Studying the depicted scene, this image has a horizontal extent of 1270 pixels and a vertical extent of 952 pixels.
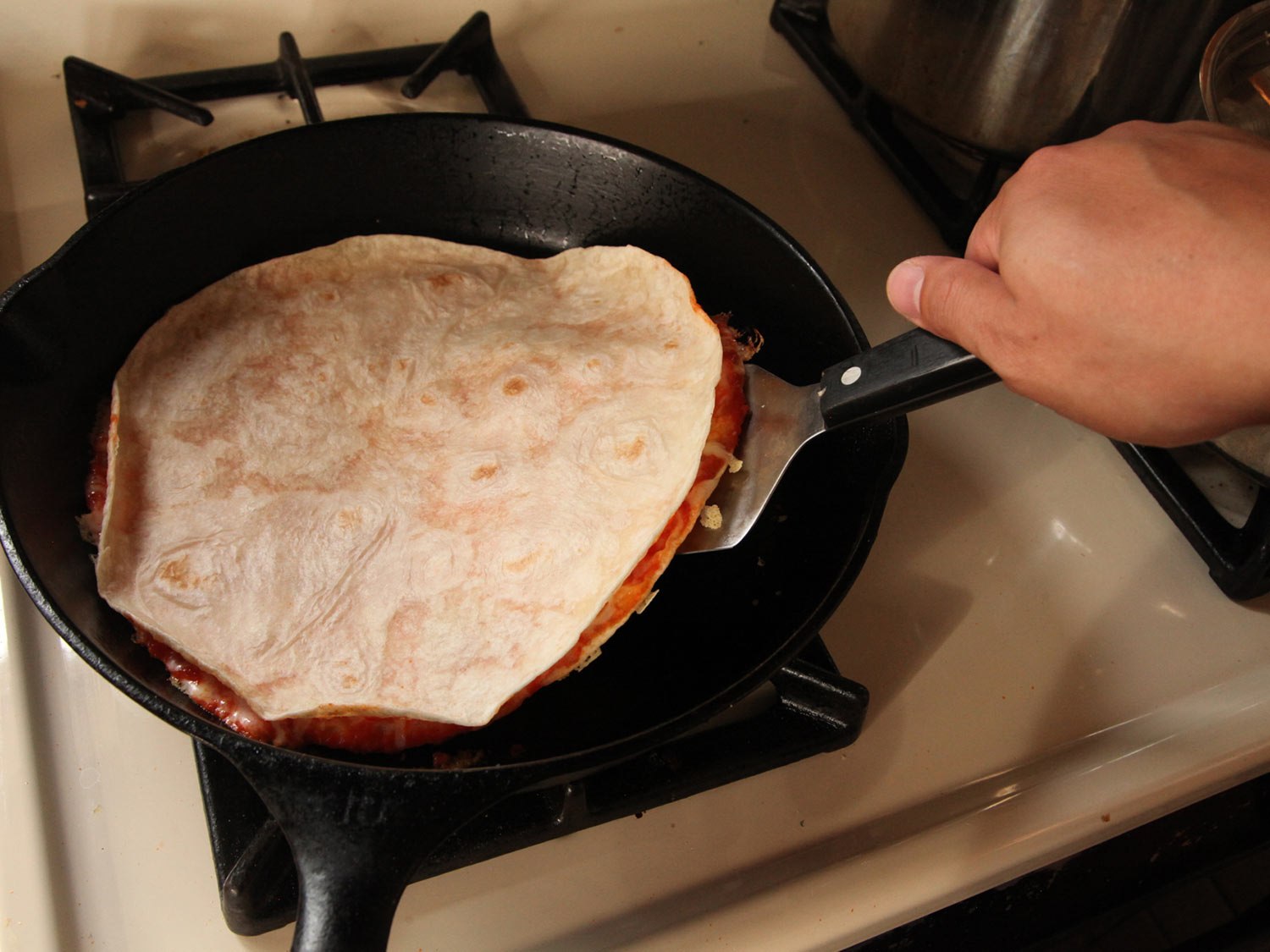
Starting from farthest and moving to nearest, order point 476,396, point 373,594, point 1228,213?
point 476,396, point 373,594, point 1228,213

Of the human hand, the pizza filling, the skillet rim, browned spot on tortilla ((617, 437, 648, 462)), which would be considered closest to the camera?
the human hand

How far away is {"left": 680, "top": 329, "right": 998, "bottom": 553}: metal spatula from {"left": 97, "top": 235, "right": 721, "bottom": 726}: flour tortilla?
0.18 ft

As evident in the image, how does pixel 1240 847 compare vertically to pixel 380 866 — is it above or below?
below

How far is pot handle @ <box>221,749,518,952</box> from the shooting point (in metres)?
0.56

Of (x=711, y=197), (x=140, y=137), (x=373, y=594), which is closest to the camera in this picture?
(x=373, y=594)

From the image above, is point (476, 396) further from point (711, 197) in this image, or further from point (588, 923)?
point (588, 923)

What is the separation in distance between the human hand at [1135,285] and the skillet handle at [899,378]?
0.05 m

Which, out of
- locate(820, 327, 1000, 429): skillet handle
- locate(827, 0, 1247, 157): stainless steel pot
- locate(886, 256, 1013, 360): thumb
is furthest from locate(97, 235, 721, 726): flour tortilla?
locate(827, 0, 1247, 157): stainless steel pot

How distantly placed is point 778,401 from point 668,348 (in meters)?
0.12

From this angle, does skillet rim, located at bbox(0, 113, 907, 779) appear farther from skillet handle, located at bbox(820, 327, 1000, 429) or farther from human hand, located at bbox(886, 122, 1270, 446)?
human hand, located at bbox(886, 122, 1270, 446)

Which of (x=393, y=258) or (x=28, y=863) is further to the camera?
(x=393, y=258)

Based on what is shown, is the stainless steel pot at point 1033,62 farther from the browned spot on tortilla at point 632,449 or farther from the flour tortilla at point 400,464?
the browned spot on tortilla at point 632,449

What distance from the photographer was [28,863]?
0.67m

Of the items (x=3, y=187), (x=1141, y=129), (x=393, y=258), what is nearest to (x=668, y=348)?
(x=393, y=258)
